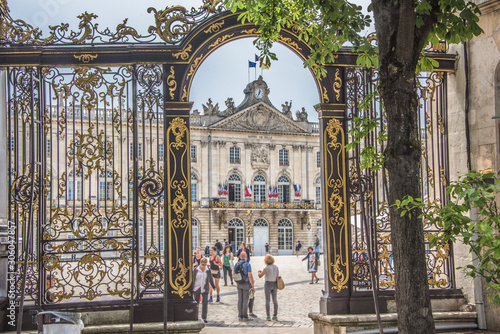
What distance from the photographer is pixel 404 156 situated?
485 centimetres

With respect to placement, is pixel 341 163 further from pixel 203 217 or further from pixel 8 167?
pixel 203 217

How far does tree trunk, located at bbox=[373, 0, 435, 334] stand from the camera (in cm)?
481

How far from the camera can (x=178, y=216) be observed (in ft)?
25.1

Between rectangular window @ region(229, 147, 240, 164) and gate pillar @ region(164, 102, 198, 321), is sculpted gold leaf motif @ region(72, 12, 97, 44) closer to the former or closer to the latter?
gate pillar @ region(164, 102, 198, 321)

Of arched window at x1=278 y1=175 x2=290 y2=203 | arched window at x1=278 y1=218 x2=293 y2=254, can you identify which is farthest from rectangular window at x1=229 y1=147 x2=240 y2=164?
arched window at x1=278 y1=218 x2=293 y2=254

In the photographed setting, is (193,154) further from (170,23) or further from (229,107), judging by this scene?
(170,23)

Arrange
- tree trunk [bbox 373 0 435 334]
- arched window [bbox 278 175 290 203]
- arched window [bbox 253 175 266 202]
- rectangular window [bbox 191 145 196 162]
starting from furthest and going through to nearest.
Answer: arched window [bbox 278 175 290 203] < arched window [bbox 253 175 266 202] < rectangular window [bbox 191 145 196 162] < tree trunk [bbox 373 0 435 334]

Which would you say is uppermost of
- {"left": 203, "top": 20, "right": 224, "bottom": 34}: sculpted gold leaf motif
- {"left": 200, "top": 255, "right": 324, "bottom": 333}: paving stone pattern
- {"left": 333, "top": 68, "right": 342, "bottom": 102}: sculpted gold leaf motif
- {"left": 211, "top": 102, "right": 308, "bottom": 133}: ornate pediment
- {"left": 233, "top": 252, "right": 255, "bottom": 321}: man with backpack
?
{"left": 211, "top": 102, "right": 308, "bottom": 133}: ornate pediment

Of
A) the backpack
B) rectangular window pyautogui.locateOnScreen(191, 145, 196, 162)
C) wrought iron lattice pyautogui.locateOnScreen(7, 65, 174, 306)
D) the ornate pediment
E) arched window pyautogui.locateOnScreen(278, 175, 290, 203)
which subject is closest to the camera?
wrought iron lattice pyautogui.locateOnScreen(7, 65, 174, 306)

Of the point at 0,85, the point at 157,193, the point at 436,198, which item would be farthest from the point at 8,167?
the point at 436,198

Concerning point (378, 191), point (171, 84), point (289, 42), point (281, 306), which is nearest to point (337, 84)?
point (289, 42)

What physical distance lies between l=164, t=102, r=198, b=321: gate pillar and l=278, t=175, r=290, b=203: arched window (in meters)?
40.5

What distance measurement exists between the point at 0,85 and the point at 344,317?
5.14 metres

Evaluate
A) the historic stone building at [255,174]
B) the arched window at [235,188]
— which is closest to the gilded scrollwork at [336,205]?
the historic stone building at [255,174]
